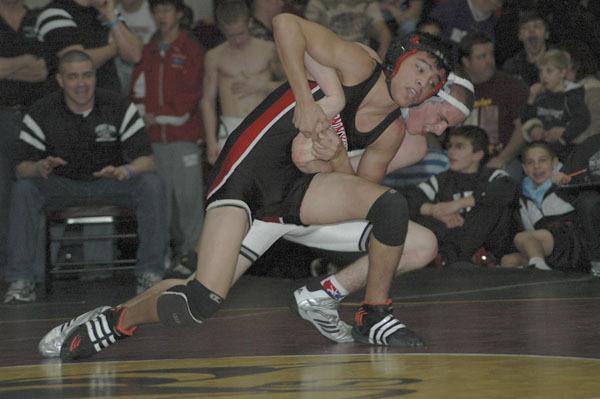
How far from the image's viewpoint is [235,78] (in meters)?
9.56

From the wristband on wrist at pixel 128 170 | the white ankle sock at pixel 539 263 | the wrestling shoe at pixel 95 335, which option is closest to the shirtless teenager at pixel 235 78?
the wristband on wrist at pixel 128 170

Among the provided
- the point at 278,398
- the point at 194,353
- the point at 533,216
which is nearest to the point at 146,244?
the point at 533,216

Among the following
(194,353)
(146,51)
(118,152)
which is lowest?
(194,353)

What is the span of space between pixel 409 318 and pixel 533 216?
128 inches

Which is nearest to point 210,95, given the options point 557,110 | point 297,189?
point 557,110

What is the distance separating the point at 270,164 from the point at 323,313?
2.28 feet

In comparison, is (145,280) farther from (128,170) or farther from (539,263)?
(539,263)

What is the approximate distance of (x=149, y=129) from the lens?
966 centimetres

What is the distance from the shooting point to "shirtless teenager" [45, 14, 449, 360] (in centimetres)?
499

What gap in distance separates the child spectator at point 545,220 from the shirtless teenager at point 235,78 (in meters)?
1.89

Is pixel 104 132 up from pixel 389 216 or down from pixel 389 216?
up

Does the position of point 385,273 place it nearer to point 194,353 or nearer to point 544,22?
point 194,353

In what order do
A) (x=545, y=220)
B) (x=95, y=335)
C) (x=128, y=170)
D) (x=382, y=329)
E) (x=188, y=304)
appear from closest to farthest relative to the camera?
(x=188, y=304) → (x=95, y=335) → (x=382, y=329) → (x=128, y=170) → (x=545, y=220)

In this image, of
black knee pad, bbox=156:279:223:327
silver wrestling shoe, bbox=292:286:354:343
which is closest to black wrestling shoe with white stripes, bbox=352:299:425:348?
silver wrestling shoe, bbox=292:286:354:343
